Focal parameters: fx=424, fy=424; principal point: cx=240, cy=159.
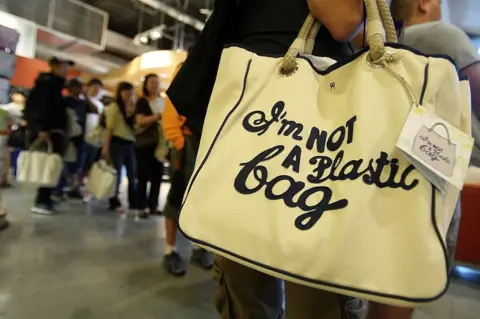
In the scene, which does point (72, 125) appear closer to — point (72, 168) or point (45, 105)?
point (45, 105)

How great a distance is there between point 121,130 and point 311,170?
336cm

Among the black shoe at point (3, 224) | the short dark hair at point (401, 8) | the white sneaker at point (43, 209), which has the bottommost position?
the white sneaker at point (43, 209)

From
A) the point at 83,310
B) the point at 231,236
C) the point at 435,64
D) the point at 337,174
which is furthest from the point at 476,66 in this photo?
the point at 83,310

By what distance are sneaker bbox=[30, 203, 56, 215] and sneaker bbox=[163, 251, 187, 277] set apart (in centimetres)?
170

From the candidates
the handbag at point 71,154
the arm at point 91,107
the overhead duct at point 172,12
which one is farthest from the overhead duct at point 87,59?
the handbag at point 71,154

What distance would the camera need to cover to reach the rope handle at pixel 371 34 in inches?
21.3

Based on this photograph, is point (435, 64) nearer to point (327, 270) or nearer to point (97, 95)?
point (327, 270)

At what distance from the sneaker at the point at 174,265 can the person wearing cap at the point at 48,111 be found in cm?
170

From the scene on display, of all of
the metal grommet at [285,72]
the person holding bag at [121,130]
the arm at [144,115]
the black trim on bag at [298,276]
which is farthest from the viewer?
the person holding bag at [121,130]

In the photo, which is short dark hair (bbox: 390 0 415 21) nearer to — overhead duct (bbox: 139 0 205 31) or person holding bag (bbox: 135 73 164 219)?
person holding bag (bbox: 135 73 164 219)

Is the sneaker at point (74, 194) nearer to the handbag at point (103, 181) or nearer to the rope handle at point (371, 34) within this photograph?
the handbag at point (103, 181)

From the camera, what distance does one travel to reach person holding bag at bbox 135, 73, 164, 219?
3330 millimetres

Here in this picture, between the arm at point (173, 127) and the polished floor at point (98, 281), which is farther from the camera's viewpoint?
the arm at point (173, 127)

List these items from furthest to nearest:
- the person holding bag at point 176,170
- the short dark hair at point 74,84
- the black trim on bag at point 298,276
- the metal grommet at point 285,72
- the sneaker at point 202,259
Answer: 1. the short dark hair at point 74,84
2. the sneaker at point 202,259
3. the person holding bag at point 176,170
4. the metal grommet at point 285,72
5. the black trim on bag at point 298,276
